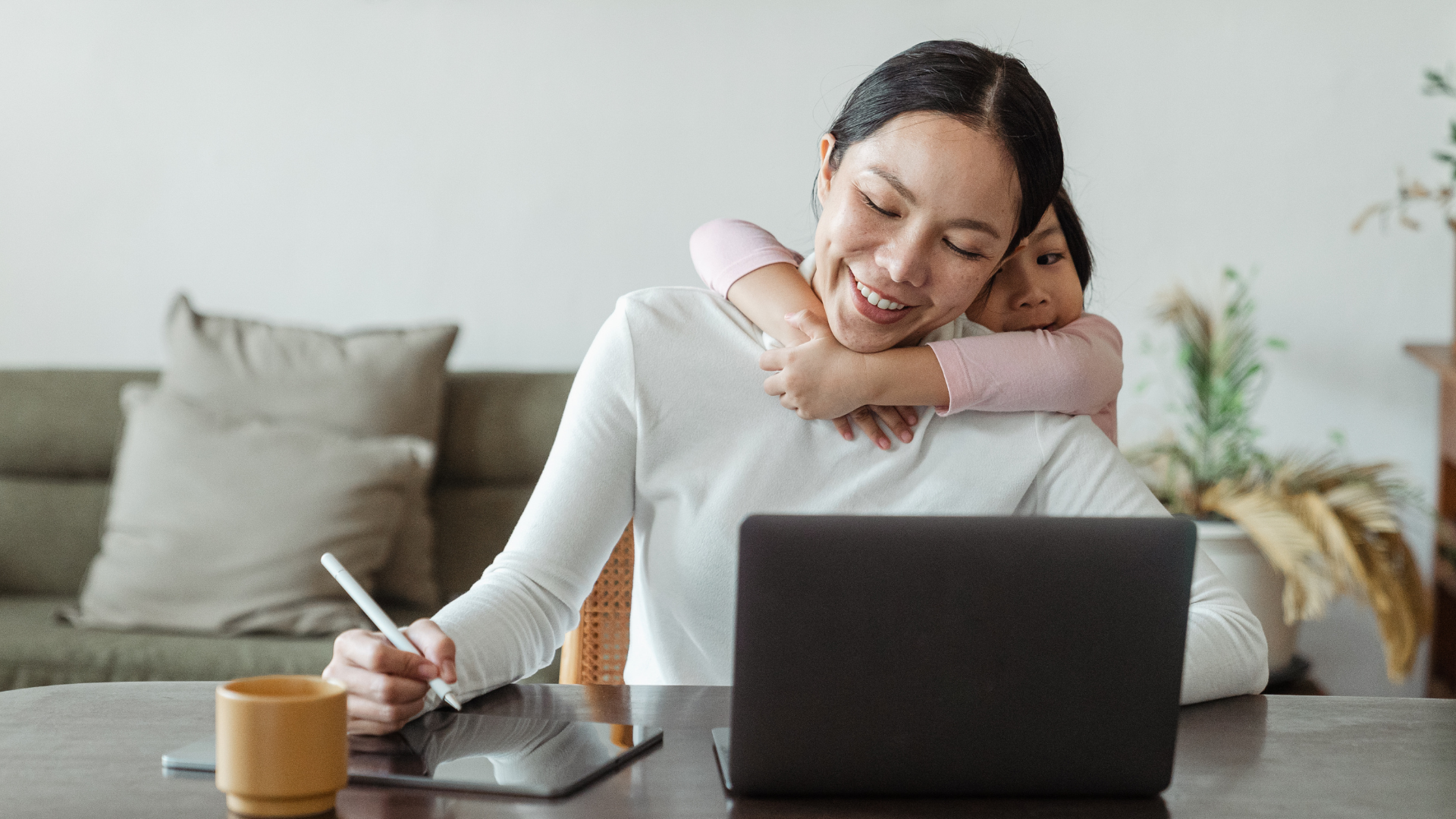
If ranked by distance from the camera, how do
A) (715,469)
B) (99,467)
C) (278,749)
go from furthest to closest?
(99,467)
(715,469)
(278,749)

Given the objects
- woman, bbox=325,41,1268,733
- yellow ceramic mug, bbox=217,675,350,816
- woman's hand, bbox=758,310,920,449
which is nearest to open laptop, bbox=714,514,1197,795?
yellow ceramic mug, bbox=217,675,350,816

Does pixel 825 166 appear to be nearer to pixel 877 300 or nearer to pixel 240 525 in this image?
pixel 877 300

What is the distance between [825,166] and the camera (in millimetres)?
1179

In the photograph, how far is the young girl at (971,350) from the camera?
1110mm

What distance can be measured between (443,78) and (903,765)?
2315mm

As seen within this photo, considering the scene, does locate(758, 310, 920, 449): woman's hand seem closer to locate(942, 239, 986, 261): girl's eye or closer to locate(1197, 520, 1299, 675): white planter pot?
locate(942, 239, 986, 261): girl's eye

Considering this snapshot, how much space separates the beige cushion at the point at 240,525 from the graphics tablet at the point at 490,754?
1446 mm

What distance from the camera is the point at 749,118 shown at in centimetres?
269

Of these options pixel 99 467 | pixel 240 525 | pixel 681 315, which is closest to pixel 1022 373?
pixel 681 315

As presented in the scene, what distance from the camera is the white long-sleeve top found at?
1136 mm

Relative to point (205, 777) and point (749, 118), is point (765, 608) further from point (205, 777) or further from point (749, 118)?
point (749, 118)

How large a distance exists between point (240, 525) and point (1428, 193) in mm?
2333

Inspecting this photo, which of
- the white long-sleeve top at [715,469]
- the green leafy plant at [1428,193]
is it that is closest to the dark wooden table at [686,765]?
the white long-sleeve top at [715,469]

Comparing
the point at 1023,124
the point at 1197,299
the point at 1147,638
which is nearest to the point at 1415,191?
the point at 1197,299
